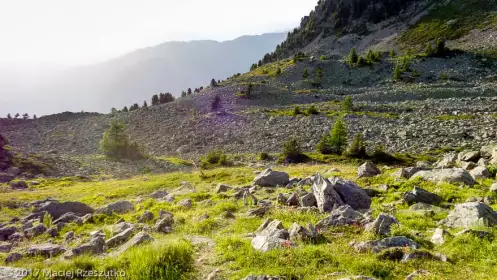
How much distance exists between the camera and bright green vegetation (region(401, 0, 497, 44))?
127 metres

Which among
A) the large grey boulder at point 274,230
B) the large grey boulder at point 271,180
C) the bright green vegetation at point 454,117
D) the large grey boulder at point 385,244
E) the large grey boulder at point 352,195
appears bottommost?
the bright green vegetation at point 454,117

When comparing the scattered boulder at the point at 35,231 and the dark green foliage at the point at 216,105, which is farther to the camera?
the dark green foliage at the point at 216,105

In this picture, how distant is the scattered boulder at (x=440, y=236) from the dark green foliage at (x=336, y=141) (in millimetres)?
30333

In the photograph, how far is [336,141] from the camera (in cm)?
4084

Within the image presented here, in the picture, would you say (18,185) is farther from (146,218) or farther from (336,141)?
(336,141)

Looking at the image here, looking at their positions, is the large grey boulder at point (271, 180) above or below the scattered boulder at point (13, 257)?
below

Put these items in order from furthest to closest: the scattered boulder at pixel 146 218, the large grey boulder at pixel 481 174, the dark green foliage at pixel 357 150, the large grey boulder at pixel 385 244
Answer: the dark green foliage at pixel 357 150
the large grey boulder at pixel 481 174
the scattered boulder at pixel 146 218
the large grey boulder at pixel 385 244

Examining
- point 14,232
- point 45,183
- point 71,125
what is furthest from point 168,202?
point 71,125

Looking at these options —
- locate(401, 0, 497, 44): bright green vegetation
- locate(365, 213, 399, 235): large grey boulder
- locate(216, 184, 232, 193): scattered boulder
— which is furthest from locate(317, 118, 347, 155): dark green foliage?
locate(401, 0, 497, 44): bright green vegetation

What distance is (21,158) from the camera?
166ft

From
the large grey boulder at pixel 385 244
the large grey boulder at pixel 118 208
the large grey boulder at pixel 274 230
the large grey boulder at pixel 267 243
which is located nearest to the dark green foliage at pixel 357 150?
the large grey boulder at pixel 118 208

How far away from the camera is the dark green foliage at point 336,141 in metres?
40.8

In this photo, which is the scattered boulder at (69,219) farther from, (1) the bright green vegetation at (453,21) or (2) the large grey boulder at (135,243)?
(1) the bright green vegetation at (453,21)

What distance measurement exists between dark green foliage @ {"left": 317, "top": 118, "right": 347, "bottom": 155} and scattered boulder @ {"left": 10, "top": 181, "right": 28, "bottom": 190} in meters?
36.3
